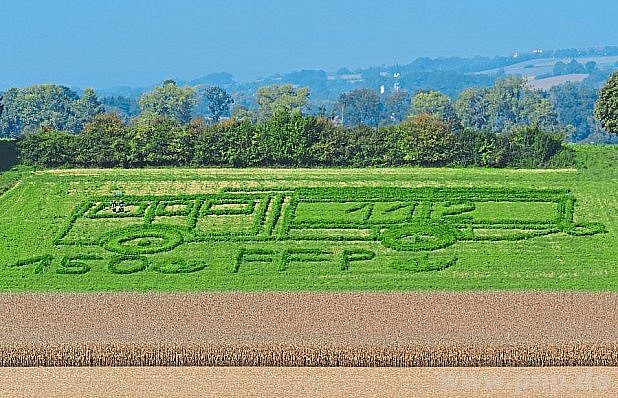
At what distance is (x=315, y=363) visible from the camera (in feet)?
97.5

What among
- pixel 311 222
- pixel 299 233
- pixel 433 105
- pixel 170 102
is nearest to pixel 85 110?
pixel 170 102

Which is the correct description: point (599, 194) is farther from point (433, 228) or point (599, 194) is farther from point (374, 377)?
point (374, 377)

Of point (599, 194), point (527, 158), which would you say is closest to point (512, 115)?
point (527, 158)

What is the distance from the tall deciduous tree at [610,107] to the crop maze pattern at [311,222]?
40.0 ft

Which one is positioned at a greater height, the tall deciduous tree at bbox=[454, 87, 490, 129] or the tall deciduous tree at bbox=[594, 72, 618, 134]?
the tall deciduous tree at bbox=[594, 72, 618, 134]

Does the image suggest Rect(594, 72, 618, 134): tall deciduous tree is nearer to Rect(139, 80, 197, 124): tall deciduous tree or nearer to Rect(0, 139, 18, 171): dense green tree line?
Rect(0, 139, 18, 171): dense green tree line

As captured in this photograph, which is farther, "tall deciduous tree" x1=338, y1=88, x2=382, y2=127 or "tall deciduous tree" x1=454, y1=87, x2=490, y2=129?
"tall deciduous tree" x1=338, y1=88, x2=382, y2=127

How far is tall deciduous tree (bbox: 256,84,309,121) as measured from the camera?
336 ft

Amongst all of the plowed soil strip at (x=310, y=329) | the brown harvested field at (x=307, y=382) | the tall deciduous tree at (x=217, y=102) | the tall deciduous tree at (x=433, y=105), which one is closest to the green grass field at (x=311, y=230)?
the plowed soil strip at (x=310, y=329)

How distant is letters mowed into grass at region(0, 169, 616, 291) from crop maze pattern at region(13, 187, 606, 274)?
0.17 feet

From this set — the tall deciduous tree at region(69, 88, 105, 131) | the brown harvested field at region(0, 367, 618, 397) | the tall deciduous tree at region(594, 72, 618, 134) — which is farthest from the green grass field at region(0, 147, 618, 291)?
the tall deciduous tree at region(69, 88, 105, 131)

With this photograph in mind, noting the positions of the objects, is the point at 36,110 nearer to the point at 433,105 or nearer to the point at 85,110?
the point at 85,110

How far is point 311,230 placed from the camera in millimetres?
43812

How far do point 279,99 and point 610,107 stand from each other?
4918 cm
